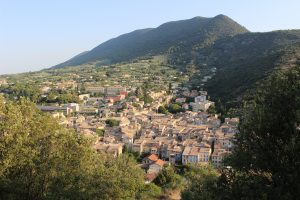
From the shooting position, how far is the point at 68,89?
8450cm

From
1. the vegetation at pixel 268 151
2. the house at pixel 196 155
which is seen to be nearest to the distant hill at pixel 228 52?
the house at pixel 196 155

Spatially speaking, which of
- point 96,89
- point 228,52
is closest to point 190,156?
point 96,89

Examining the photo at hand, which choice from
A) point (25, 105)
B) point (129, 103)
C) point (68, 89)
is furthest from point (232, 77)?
point (25, 105)

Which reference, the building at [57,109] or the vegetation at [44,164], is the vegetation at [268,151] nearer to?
the vegetation at [44,164]

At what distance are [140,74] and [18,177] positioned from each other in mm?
100236

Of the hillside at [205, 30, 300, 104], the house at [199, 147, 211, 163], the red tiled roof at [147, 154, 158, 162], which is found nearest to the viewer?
the house at [199, 147, 211, 163]

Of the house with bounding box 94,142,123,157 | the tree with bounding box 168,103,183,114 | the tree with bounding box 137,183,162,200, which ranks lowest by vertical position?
the tree with bounding box 168,103,183,114

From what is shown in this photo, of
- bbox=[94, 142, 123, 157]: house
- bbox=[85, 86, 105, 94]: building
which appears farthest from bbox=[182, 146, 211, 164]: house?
Answer: bbox=[85, 86, 105, 94]: building

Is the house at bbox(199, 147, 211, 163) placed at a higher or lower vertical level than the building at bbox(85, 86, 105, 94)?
lower

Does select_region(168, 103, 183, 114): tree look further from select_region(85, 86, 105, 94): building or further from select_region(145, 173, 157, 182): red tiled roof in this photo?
select_region(145, 173, 157, 182): red tiled roof

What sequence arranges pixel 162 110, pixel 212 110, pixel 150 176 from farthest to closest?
pixel 162 110, pixel 212 110, pixel 150 176

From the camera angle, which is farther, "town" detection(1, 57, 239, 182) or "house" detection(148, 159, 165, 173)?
"town" detection(1, 57, 239, 182)

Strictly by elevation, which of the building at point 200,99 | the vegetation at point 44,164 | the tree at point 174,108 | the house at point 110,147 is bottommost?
the tree at point 174,108

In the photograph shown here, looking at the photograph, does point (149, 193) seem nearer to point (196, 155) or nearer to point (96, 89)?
point (196, 155)
